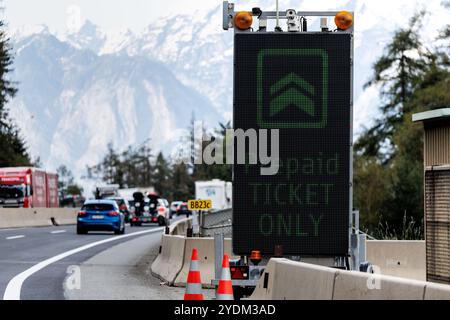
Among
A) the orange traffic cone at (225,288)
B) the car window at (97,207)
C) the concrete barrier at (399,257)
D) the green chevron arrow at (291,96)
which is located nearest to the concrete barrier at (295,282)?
the orange traffic cone at (225,288)

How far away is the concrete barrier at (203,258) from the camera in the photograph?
59.9 feet

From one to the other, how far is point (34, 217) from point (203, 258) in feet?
123

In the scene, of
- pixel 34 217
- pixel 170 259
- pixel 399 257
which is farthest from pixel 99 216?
pixel 399 257

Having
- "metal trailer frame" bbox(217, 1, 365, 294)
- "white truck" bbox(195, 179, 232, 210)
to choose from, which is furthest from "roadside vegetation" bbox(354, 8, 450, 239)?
"metal trailer frame" bbox(217, 1, 365, 294)

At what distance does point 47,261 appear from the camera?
24.1 meters

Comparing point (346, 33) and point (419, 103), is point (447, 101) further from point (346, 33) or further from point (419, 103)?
point (346, 33)

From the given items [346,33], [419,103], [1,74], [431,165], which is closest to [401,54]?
[419,103]

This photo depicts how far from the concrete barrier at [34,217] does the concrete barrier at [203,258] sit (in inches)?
1238

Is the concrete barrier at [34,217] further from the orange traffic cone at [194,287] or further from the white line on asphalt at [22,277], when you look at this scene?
the orange traffic cone at [194,287]

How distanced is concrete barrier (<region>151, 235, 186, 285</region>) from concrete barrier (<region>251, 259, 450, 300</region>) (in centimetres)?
677

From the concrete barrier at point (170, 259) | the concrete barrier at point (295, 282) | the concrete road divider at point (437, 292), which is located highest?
the concrete road divider at point (437, 292)

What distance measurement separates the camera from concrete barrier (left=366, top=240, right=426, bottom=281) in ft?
62.8

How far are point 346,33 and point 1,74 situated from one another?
93.9 m
